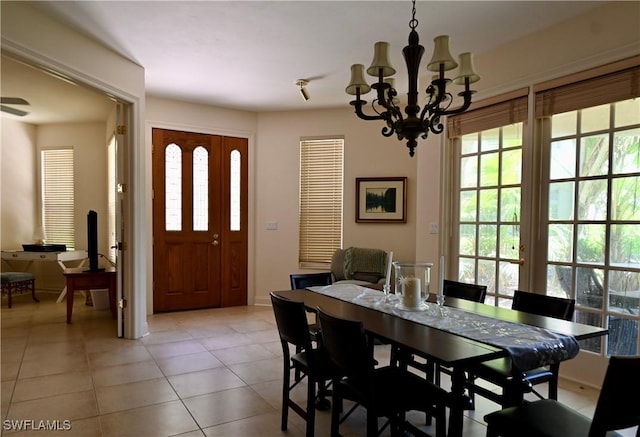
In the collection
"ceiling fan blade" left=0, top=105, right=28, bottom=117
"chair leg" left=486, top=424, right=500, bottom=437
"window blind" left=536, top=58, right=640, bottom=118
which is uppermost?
"ceiling fan blade" left=0, top=105, right=28, bottom=117

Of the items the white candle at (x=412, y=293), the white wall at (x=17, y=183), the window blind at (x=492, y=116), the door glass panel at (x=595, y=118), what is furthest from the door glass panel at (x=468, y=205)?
the white wall at (x=17, y=183)

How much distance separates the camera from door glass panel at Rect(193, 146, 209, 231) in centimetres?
532

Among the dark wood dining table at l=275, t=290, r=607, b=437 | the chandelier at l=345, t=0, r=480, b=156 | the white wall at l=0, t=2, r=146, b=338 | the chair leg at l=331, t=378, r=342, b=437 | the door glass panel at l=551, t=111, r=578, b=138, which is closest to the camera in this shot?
the dark wood dining table at l=275, t=290, r=607, b=437

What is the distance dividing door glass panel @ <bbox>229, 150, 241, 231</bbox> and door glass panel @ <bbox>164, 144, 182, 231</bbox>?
68 cm

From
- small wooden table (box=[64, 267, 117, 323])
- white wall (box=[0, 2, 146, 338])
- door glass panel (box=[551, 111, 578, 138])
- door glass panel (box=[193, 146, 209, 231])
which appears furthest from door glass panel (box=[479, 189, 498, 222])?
small wooden table (box=[64, 267, 117, 323])

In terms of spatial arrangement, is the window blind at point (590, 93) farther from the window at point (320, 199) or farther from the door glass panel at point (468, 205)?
the window at point (320, 199)

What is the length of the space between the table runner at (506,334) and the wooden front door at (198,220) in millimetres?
3455

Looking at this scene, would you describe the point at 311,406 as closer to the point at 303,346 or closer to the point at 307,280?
the point at 303,346

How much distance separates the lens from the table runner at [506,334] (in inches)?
63.2

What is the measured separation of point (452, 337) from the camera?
1775 millimetres

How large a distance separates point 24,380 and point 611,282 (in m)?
4.36

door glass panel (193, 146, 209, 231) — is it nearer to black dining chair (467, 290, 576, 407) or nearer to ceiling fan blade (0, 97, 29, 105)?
ceiling fan blade (0, 97, 29, 105)

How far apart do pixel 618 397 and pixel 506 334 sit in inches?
19.8

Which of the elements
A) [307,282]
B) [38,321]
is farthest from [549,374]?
[38,321]
